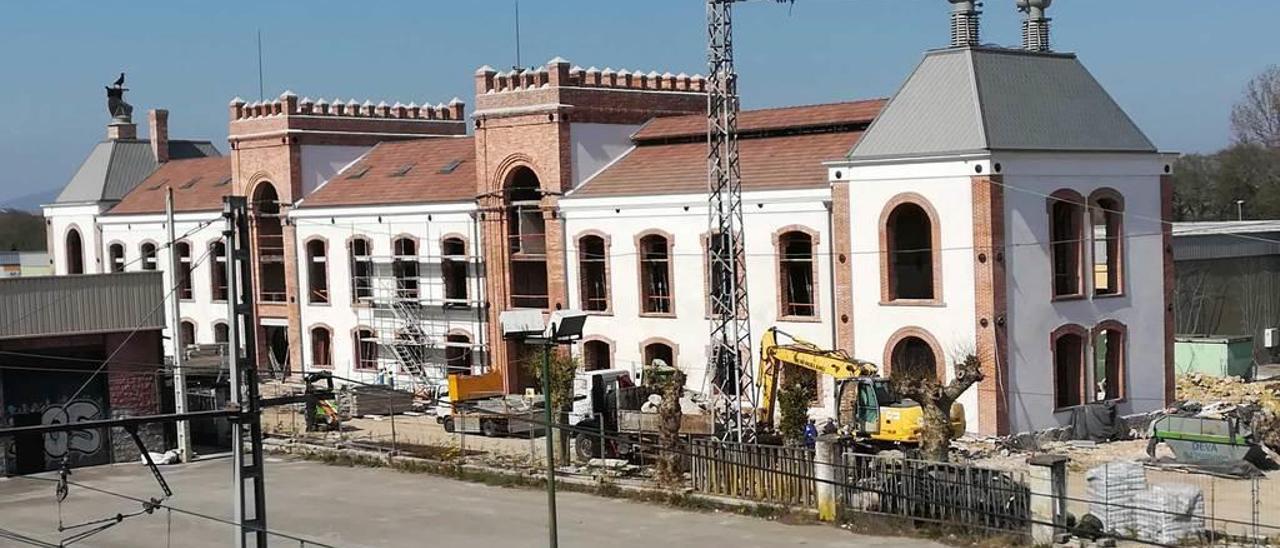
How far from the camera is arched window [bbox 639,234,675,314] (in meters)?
45.0

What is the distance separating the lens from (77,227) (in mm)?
69688

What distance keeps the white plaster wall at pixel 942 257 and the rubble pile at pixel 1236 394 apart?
7028 millimetres

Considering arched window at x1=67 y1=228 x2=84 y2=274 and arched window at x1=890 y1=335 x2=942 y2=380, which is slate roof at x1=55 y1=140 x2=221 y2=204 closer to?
arched window at x1=67 y1=228 x2=84 y2=274

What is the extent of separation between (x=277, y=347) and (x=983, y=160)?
33923mm

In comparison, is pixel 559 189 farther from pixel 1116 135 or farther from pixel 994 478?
pixel 994 478

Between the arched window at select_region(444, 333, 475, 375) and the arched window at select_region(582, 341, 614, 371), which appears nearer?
the arched window at select_region(582, 341, 614, 371)

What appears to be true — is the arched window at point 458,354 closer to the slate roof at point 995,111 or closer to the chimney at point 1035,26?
the slate roof at point 995,111

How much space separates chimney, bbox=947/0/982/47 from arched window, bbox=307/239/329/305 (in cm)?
2623

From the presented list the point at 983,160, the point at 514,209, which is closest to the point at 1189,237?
the point at 983,160

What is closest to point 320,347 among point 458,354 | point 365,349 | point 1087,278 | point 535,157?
point 365,349

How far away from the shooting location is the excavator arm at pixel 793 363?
36.3 metres

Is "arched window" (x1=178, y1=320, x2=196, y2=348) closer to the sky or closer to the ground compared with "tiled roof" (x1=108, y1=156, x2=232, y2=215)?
closer to the ground

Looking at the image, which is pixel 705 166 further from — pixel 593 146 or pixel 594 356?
pixel 594 356

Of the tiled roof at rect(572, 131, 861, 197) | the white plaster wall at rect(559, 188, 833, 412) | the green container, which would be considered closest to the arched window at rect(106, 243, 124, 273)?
the white plaster wall at rect(559, 188, 833, 412)
